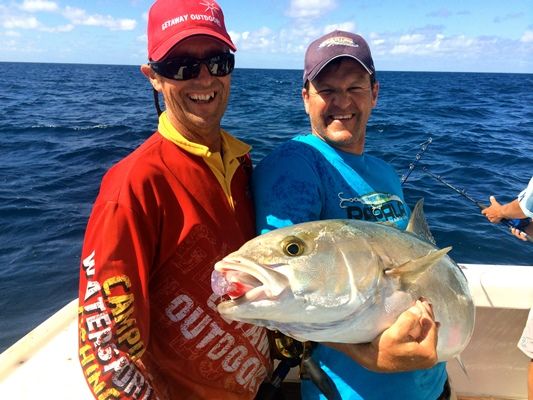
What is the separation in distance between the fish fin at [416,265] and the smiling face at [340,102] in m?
0.87

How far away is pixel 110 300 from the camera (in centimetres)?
154

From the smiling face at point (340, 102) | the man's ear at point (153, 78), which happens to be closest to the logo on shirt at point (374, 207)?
the smiling face at point (340, 102)

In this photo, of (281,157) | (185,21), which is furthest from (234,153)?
(185,21)

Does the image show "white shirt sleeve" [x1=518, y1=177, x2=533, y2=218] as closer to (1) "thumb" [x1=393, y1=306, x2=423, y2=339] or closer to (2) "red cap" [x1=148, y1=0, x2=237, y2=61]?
(1) "thumb" [x1=393, y1=306, x2=423, y2=339]

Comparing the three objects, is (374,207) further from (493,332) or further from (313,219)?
(493,332)

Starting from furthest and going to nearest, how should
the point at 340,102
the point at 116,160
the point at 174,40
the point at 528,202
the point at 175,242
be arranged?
the point at 116,160 < the point at 528,202 < the point at 340,102 < the point at 174,40 < the point at 175,242

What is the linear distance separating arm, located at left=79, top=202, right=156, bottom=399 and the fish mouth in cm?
35

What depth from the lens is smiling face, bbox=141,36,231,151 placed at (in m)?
1.94

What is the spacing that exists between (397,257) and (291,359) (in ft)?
3.21

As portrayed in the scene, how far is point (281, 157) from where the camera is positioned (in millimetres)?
2100

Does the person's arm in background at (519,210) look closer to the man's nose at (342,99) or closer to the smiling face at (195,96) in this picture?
the man's nose at (342,99)

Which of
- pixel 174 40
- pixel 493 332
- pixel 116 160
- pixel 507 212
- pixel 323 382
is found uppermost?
pixel 174 40

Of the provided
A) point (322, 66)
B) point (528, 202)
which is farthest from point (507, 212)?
point (322, 66)

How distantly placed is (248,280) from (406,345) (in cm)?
63
